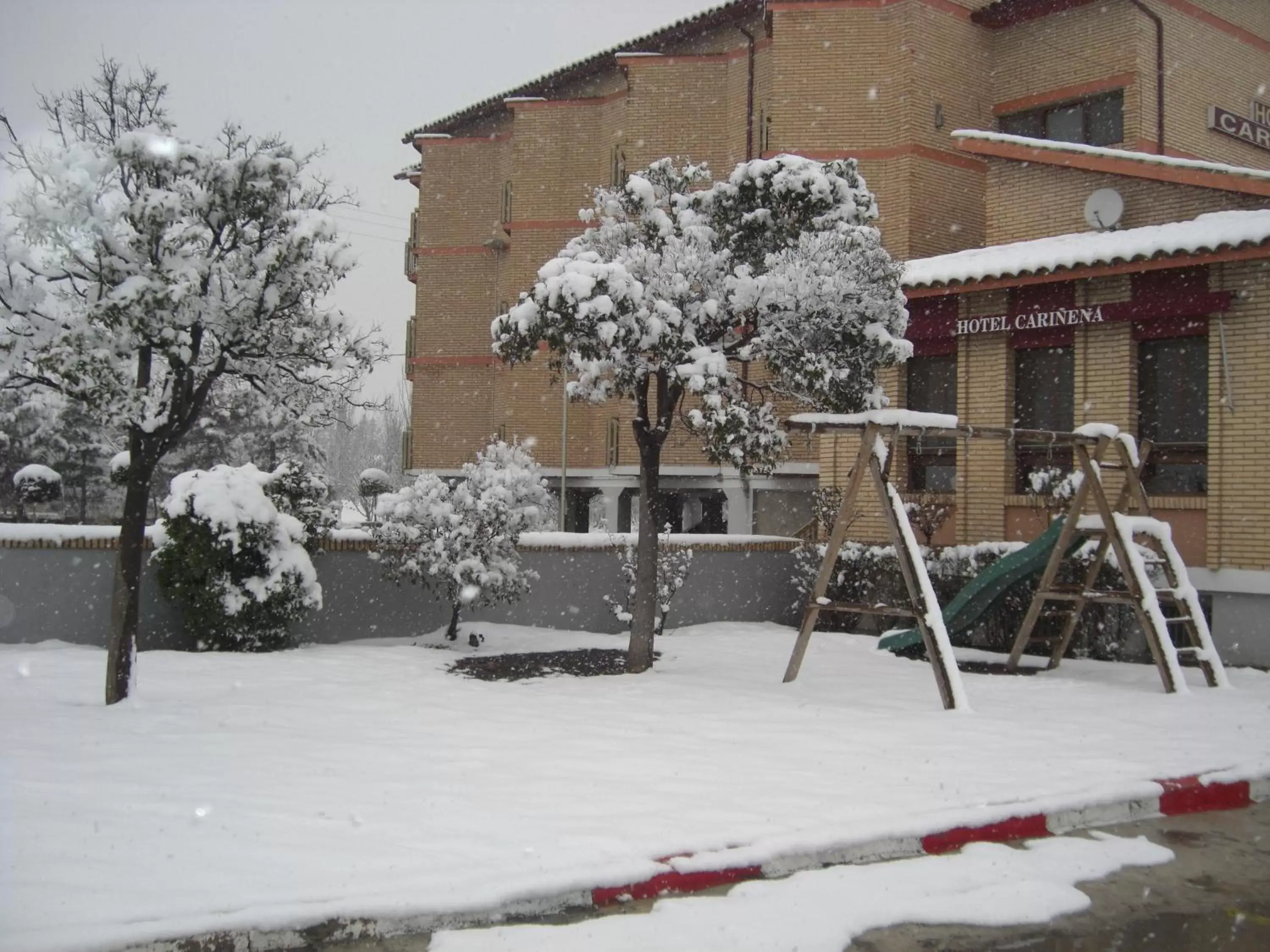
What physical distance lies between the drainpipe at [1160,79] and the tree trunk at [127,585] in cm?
2015

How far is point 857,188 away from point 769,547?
691cm

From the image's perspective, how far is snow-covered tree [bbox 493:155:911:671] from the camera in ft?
36.0

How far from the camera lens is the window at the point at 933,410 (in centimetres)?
1714

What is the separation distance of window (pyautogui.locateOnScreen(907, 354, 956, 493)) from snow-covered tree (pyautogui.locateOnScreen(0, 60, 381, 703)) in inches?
400

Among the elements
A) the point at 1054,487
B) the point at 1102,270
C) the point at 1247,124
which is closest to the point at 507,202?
the point at 1247,124

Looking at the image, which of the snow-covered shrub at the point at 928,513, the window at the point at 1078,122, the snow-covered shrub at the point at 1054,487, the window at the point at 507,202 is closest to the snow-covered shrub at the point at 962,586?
the snow-covered shrub at the point at 928,513

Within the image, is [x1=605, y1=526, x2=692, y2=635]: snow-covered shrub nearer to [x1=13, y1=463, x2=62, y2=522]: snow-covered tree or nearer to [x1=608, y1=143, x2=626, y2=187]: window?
[x1=608, y1=143, x2=626, y2=187]: window

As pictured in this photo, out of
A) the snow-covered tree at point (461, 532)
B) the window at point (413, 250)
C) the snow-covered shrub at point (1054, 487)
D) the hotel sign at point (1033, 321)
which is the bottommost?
the snow-covered tree at point (461, 532)

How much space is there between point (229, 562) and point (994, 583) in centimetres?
853

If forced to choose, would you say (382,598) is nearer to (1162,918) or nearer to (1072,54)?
(1162,918)

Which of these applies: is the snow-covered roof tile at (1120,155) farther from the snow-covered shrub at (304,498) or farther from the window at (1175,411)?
the snow-covered shrub at (304,498)

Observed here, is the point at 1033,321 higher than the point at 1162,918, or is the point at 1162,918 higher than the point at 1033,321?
the point at 1033,321

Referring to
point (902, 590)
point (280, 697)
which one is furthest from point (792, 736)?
point (902, 590)

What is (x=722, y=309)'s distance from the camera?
11.7 m
